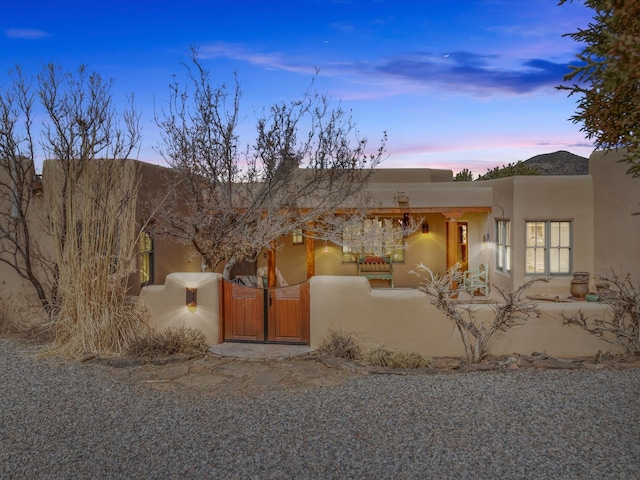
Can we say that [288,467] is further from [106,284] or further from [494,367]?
[106,284]

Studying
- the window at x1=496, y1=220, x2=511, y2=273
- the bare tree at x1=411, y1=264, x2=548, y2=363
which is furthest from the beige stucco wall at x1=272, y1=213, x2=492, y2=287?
the bare tree at x1=411, y1=264, x2=548, y2=363

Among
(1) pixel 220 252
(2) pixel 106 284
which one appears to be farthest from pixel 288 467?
(1) pixel 220 252

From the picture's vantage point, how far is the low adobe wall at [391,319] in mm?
7555

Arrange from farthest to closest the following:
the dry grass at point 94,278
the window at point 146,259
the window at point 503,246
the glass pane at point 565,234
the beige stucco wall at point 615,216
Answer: the window at point 503,246, the glass pane at point 565,234, the window at point 146,259, the beige stucco wall at point 615,216, the dry grass at point 94,278

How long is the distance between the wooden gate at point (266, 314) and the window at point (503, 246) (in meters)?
6.15

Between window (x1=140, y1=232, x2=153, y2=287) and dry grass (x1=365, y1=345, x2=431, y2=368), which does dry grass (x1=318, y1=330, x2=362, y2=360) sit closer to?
dry grass (x1=365, y1=345, x2=431, y2=368)

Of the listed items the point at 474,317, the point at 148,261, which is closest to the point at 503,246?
the point at 474,317

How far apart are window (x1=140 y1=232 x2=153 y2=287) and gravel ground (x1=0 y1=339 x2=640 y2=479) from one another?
397 centimetres

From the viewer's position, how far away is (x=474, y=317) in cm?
760

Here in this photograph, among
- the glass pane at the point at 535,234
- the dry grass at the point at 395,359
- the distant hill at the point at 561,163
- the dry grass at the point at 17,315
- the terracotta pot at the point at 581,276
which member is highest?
the distant hill at the point at 561,163

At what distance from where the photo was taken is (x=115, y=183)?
7555mm

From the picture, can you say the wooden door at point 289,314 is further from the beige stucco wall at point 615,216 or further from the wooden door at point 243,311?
the beige stucco wall at point 615,216

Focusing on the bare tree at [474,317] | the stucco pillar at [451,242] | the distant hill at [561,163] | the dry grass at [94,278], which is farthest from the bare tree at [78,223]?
the distant hill at [561,163]

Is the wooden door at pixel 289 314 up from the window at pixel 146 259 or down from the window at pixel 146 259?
down
